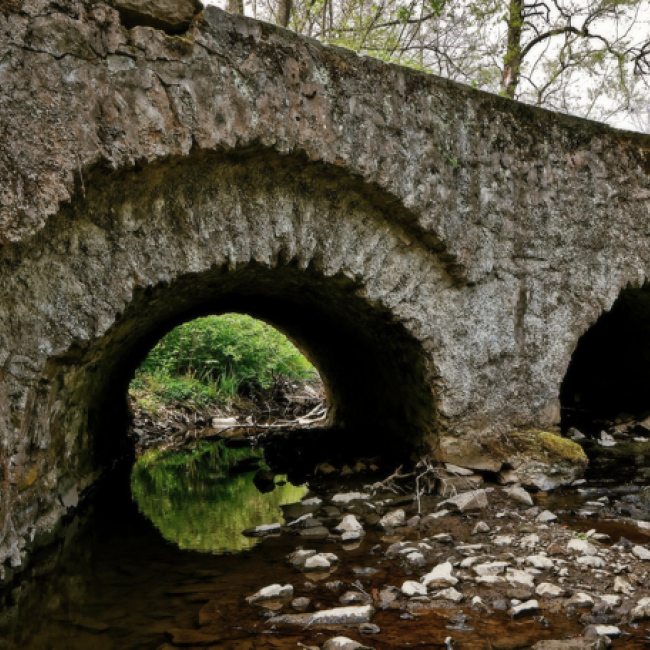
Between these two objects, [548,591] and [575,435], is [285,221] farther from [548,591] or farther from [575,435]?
[575,435]

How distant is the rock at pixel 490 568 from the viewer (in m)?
2.52

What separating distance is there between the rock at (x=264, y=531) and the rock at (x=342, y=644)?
4.73ft

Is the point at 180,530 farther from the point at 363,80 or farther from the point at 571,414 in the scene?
the point at 571,414

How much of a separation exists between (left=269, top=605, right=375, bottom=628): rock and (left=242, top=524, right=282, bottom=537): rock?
1181mm

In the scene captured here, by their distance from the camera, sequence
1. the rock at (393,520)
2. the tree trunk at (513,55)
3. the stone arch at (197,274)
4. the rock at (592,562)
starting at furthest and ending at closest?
the tree trunk at (513,55), the rock at (393,520), the stone arch at (197,274), the rock at (592,562)

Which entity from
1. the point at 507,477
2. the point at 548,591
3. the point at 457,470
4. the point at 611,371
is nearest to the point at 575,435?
the point at 611,371

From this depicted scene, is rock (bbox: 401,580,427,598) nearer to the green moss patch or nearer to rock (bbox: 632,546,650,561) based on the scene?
rock (bbox: 632,546,650,561)

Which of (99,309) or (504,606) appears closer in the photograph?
(504,606)

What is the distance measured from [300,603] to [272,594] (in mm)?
143

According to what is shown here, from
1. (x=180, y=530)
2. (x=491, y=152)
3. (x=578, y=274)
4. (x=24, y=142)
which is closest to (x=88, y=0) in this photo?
(x=24, y=142)

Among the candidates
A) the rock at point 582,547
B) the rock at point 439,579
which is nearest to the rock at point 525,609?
the rock at point 439,579

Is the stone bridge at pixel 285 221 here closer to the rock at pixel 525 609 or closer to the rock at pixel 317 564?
the rock at pixel 317 564

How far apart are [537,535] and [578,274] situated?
2165 mm

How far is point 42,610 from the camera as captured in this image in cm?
250
